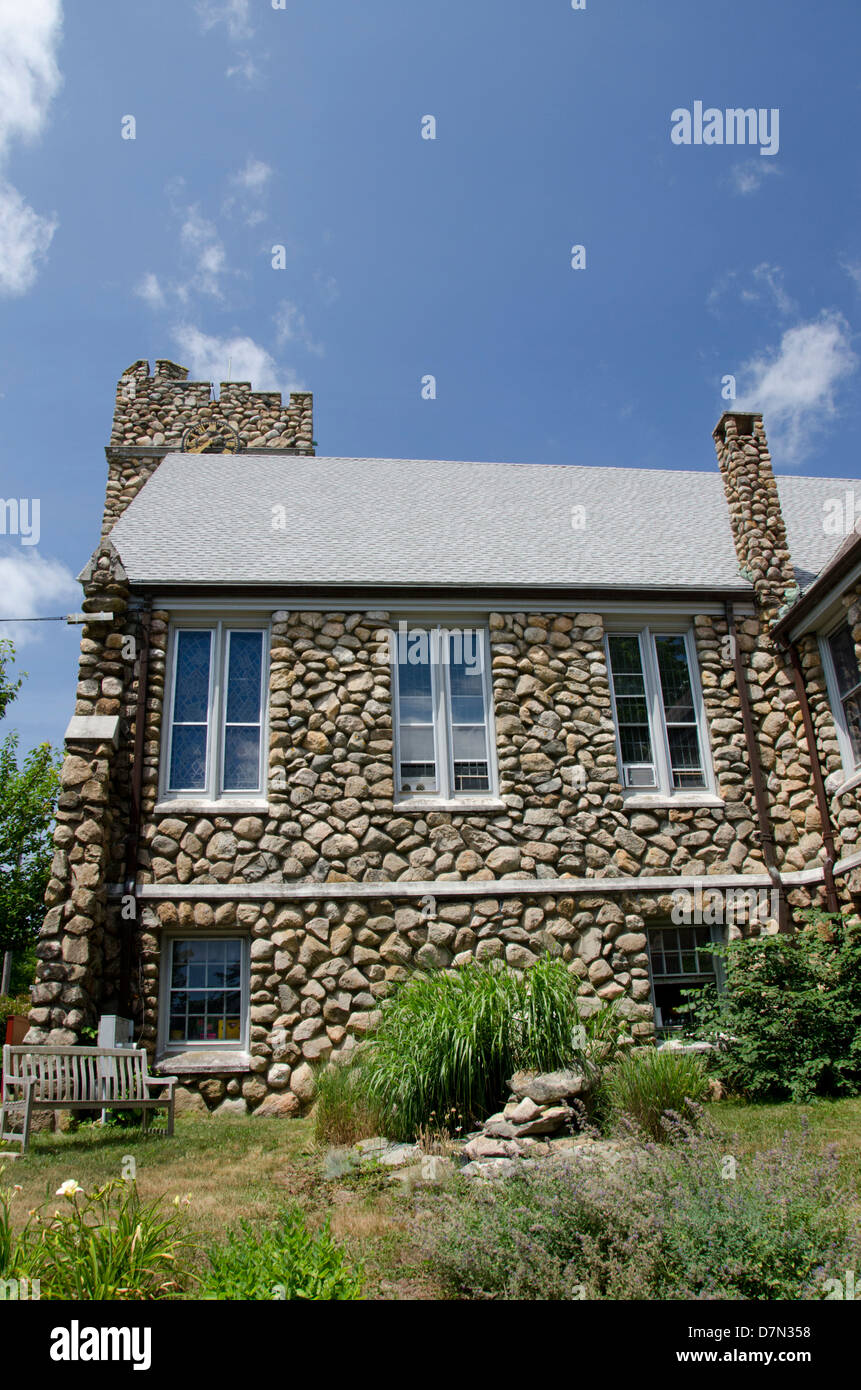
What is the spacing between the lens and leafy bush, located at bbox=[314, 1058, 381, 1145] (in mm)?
7738

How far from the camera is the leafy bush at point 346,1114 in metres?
7.74

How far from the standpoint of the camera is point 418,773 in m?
11.5

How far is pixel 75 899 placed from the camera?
9.80 m

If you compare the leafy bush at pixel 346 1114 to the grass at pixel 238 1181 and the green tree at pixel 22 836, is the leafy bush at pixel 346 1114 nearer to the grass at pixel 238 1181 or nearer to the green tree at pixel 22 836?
the grass at pixel 238 1181

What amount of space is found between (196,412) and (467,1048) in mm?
20261

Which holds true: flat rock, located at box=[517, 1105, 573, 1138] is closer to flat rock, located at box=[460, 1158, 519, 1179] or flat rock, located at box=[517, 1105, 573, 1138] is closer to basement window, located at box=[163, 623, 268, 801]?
flat rock, located at box=[460, 1158, 519, 1179]

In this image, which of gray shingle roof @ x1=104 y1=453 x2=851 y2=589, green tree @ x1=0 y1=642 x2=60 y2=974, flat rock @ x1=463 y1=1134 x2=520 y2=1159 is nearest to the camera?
flat rock @ x1=463 y1=1134 x2=520 y2=1159

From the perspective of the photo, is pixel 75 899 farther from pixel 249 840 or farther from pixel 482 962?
pixel 482 962

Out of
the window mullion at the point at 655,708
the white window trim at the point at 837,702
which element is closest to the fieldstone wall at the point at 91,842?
the window mullion at the point at 655,708

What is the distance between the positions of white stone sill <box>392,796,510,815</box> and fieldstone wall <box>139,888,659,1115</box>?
38.6 inches

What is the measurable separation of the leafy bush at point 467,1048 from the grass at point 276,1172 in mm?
806

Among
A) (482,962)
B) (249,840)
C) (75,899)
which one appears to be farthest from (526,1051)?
(75,899)

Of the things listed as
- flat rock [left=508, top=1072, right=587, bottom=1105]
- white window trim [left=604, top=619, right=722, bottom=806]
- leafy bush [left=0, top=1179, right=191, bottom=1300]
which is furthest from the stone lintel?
leafy bush [left=0, top=1179, right=191, bottom=1300]
